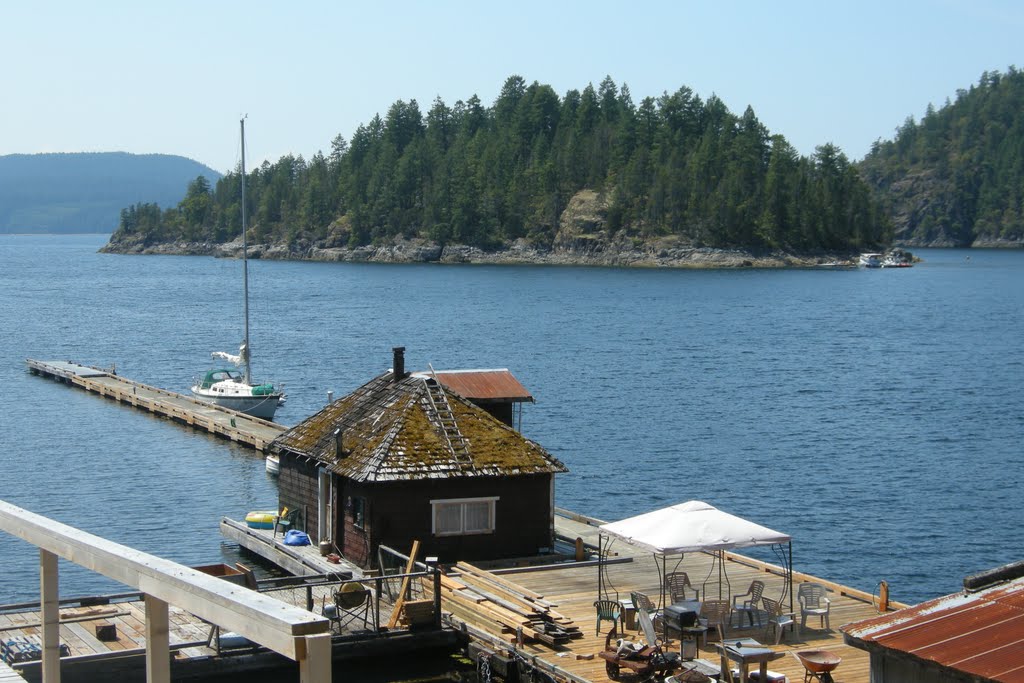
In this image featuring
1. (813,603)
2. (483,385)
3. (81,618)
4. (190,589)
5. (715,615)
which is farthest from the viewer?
(483,385)

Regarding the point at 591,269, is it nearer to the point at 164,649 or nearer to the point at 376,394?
the point at 376,394

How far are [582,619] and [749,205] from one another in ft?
582

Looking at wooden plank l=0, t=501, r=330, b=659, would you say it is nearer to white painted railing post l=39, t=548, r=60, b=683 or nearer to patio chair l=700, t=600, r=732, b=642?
white painted railing post l=39, t=548, r=60, b=683

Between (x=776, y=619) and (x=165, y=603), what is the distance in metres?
18.3

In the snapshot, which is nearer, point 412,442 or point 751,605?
point 751,605

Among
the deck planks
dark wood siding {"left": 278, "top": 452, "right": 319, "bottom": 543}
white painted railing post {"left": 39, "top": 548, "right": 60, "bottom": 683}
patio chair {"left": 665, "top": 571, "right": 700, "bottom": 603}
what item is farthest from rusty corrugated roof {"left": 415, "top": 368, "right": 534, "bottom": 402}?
white painted railing post {"left": 39, "top": 548, "right": 60, "bottom": 683}

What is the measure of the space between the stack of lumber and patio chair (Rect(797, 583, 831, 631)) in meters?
3.93

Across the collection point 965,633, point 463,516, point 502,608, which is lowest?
point 502,608

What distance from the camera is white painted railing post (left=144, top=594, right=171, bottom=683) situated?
4.43 meters

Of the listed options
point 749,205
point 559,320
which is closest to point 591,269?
point 749,205

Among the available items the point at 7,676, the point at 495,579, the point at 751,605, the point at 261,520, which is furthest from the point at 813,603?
the point at 7,676

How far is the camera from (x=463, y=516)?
90.1ft

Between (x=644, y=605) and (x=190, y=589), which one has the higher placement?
(x=190, y=589)

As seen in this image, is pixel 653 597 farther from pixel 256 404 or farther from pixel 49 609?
pixel 256 404
